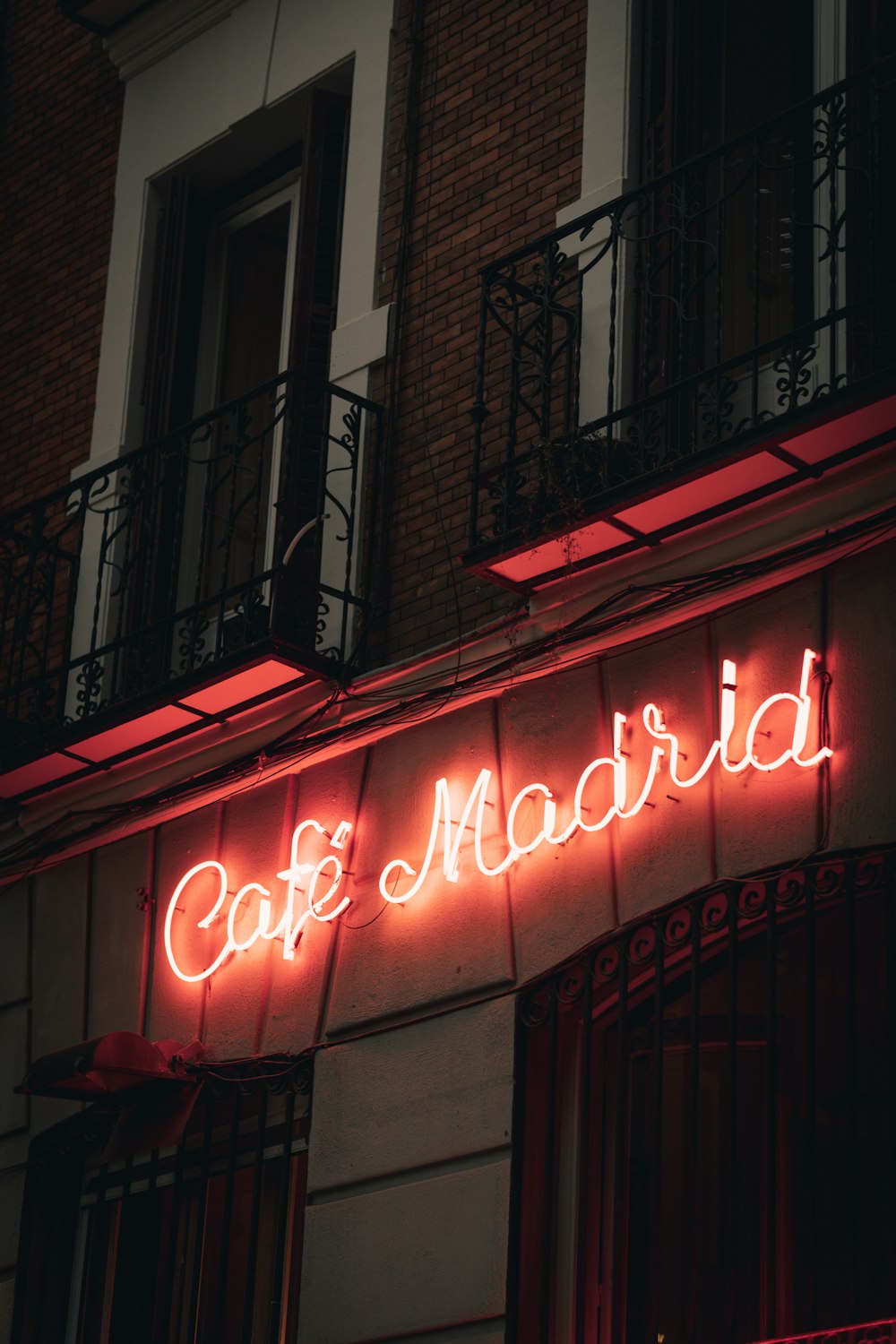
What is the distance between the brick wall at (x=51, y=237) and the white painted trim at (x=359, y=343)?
76.8 inches

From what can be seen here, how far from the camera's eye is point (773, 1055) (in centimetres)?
761

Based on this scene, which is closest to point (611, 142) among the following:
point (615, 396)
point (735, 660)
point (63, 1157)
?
point (615, 396)

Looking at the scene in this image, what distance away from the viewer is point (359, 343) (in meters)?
10.6

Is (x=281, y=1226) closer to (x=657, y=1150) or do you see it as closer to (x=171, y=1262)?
(x=171, y=1262)

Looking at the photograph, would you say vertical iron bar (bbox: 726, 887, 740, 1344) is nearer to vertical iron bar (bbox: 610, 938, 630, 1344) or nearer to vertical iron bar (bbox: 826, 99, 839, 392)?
vertical iron bar (bbox: 610, 938, 630, 1344)

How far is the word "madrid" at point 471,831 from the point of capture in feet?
26.2

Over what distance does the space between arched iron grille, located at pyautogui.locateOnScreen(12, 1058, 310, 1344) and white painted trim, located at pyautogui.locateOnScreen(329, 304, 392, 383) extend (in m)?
3.46

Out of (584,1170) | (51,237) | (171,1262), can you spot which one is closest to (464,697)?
(584,1170)

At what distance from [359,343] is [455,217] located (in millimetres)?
776

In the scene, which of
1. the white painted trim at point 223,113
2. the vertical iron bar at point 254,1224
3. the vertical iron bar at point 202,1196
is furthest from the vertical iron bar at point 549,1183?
the white painted trim at point 223,113

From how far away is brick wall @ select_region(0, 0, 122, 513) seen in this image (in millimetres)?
12227

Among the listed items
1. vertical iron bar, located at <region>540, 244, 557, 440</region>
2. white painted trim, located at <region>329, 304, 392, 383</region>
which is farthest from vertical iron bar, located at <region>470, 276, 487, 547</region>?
white painted trim, located at <region>329, 304, 392, 383</region>

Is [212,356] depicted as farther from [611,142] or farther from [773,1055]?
[773,1055]

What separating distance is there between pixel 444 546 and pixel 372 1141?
274 cm
